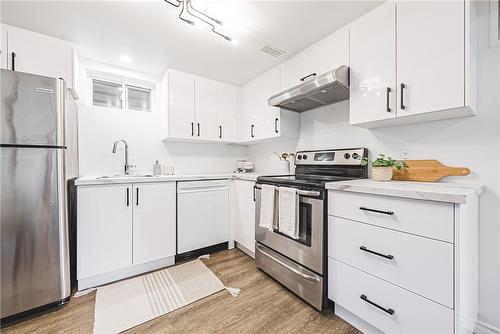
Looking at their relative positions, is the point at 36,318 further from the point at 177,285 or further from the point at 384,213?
the point at 384,213

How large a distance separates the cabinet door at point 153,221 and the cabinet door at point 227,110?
3.67ft

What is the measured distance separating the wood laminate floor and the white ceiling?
7.53ft

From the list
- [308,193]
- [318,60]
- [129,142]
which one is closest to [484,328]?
[308,193]

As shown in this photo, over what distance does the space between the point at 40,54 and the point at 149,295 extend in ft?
7.55

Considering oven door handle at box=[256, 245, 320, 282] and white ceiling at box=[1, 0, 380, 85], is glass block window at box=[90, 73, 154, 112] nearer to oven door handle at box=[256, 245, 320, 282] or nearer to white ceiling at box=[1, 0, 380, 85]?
white ceiling at box=[1, 0, 380, 85]

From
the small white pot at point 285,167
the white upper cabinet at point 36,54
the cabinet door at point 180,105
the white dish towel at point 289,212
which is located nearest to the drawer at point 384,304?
the white dish towel at point 289,212

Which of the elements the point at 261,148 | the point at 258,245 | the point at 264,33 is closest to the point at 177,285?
the point at 258,245

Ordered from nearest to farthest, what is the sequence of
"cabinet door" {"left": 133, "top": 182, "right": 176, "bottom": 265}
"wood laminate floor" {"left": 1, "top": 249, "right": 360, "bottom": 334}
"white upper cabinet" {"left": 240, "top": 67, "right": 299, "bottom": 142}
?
"wood laminate floor" {"left": 1, "top": 249, "right": 360, "bottom": 334} → "cabinet door" {"left": 133, "top": 182, "right": 176, "bottom": 265} → "white upper cabinet" {"left": 240, "top": 67, "right": 299, "bottom": 142}

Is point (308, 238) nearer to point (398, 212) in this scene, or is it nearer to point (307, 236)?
point (307, 236)

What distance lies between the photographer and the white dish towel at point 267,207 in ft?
6.17

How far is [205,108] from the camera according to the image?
2.80 meters

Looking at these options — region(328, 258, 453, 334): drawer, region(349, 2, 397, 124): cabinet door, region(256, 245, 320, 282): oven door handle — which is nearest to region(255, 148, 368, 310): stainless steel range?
region(256, 245, 320, 282): oven door handle

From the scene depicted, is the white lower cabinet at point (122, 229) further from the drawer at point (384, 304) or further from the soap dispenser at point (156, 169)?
the drawer at point (384, 304)

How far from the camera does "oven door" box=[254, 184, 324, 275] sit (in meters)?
1.52
